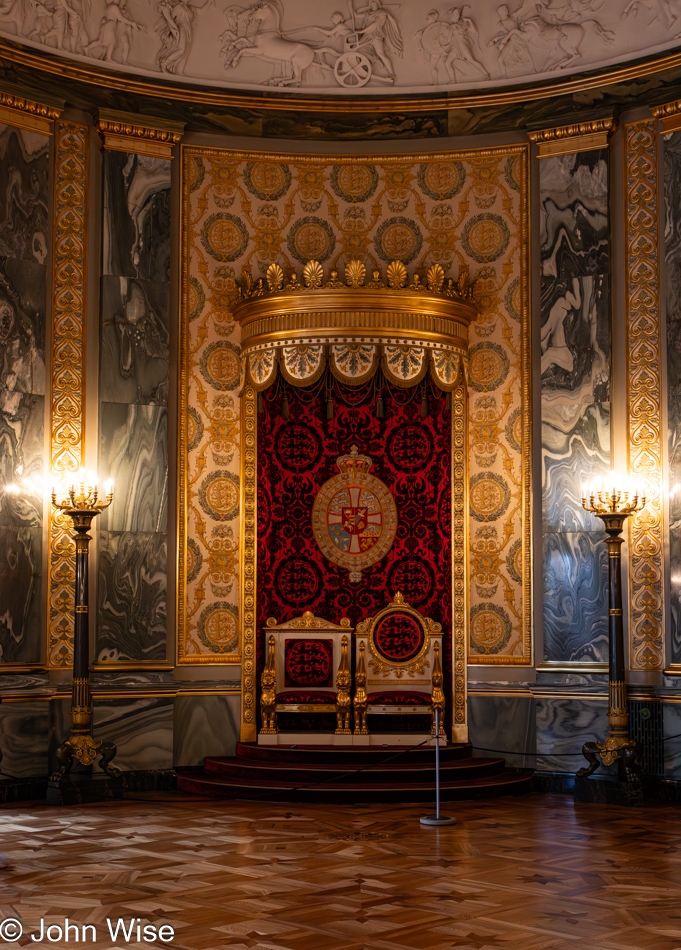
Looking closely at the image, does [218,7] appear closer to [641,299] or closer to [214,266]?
[214,266]

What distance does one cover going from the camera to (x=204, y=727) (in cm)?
951

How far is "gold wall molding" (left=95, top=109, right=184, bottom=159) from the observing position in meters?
9.59

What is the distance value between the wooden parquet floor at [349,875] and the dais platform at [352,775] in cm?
28

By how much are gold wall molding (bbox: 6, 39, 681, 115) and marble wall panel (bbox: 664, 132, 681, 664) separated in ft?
2.25

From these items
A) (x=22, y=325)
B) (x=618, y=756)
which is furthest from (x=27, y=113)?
(x=618, y=756)

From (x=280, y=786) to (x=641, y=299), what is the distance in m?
4.89

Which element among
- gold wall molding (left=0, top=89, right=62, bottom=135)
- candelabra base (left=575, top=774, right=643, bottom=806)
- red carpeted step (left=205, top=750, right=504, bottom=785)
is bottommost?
candelabra base (left=575, top=774, right=643, bottom=806)

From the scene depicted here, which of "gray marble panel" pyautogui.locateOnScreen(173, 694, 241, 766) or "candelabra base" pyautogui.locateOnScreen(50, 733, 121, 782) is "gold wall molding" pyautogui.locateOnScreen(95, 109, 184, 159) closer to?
"gray marble panel" pyautogui.locateOnScreen(173, 694, 241, 766)

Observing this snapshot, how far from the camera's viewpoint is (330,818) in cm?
759

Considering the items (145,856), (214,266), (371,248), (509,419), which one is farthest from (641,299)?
(145,856)

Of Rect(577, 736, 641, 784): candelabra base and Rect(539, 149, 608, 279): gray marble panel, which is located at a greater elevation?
Rect(539, 149, 608, 279): gray marble panel

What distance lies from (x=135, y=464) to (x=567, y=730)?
164 inches

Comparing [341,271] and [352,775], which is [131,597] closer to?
[352,775]
